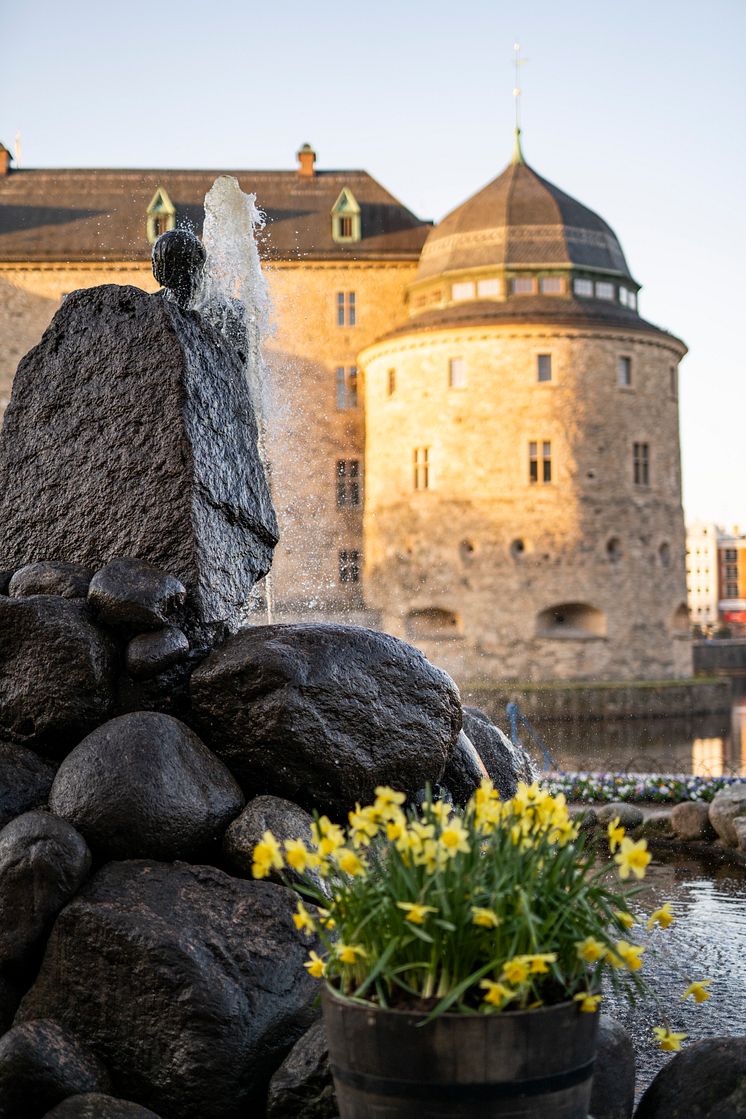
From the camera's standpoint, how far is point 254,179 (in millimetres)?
46656

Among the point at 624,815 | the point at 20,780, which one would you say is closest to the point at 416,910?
the point at 20,780

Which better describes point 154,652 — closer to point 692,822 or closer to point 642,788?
point 692,822

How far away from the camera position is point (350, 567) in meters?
42.1

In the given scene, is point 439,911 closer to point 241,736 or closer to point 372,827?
point 372,827

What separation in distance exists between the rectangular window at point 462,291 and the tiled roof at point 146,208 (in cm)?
421

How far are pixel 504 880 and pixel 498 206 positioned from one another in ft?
132

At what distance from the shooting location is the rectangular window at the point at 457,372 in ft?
125

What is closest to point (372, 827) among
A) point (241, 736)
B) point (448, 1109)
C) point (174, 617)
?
point (448, 1109)

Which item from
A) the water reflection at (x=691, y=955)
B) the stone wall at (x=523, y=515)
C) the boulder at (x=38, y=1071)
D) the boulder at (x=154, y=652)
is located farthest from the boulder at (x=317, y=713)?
the stone wall at (x=523, y=515)

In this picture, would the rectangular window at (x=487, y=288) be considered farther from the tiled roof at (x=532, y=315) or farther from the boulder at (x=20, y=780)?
the boulder at (x=20, y=780)

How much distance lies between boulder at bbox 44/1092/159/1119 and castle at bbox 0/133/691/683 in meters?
33.1

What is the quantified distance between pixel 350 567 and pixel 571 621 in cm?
771

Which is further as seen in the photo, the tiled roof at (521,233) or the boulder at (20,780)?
the tiled roof at (521,233)

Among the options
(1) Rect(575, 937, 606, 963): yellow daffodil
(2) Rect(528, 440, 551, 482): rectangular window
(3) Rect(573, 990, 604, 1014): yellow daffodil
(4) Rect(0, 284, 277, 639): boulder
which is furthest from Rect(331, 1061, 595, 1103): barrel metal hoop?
(2) Rect(528, 440, 551, 482): rectangular window
